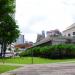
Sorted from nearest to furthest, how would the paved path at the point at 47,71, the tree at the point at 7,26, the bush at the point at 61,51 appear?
the paved path at the point at 47,71 < the tree at the point at 7,26 < the bush at the point at 61,51

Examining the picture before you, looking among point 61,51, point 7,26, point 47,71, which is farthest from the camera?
point 7,26

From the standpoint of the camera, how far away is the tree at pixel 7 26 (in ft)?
97.7

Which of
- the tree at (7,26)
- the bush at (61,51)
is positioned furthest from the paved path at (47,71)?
the bush at (61,51)

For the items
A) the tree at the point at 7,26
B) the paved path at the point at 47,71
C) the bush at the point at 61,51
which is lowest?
the paved path at the point at 47,71

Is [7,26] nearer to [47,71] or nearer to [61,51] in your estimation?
[61,51]

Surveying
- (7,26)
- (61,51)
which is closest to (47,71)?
(61,51)

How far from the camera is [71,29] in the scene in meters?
88.7

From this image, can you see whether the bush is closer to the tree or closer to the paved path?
the tree

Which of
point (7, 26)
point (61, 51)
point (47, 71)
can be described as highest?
point (7, 26)

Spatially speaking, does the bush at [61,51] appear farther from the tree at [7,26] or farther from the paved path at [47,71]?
the paved path at [47,71]

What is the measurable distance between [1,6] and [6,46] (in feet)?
212

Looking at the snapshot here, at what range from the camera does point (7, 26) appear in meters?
76.9

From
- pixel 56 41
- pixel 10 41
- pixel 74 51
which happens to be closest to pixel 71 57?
pixel 74 51

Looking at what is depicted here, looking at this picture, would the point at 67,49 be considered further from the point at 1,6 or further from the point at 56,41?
the point at 1,6
